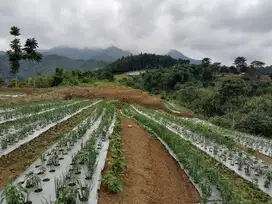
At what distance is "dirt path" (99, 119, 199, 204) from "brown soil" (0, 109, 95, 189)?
1989 mm

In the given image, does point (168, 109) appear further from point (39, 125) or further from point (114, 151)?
point (114, 151)

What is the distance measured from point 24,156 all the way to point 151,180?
→ 2979 mm

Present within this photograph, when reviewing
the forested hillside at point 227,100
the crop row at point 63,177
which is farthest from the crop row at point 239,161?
the forested hillside at point 227,100

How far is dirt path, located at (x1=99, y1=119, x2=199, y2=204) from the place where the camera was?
4.71 metres

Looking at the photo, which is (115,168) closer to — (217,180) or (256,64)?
(217,180)

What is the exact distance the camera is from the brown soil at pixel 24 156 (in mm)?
5668

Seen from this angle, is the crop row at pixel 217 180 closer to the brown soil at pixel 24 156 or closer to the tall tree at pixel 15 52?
the brown soil at pixel 24 156

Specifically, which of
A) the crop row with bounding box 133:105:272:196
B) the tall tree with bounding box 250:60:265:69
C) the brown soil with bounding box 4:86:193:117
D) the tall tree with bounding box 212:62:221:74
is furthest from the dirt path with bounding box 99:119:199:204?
the tall tree with bounding box 250:60:265:69

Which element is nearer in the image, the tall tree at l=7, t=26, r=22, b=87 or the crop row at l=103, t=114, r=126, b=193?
the crop row at l=103, t=114, r=126, b=193

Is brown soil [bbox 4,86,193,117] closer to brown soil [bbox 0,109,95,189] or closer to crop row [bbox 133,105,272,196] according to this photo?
crop row [bbox 133,105,272,196]

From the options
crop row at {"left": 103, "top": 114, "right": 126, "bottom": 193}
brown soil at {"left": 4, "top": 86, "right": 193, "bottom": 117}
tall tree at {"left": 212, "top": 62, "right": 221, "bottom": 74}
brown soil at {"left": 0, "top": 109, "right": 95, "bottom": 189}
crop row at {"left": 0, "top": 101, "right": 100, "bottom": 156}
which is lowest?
brown soil at {"left": 4, "top": 86, "right": 193, "bottom": 117}

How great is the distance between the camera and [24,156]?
684 centimetres

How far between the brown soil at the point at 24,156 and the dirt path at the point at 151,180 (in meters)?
1.99

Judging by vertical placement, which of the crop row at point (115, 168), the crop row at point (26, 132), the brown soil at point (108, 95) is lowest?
the brown soil at point (108, 95)
